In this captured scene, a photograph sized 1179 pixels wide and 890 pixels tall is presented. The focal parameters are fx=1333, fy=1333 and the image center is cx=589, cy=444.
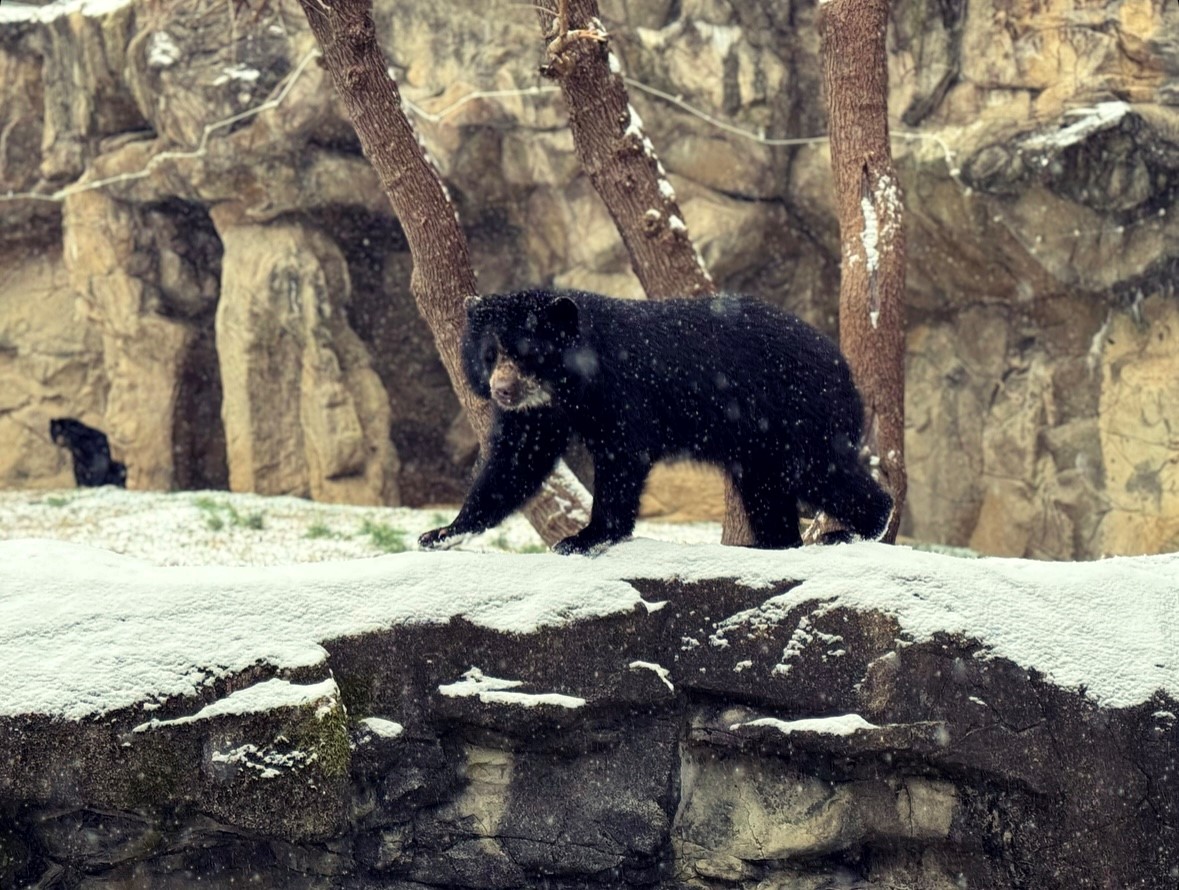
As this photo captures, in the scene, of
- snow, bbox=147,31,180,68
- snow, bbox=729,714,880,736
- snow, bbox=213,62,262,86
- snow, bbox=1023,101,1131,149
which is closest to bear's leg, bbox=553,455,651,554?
snow, bbox=729,714,880,736

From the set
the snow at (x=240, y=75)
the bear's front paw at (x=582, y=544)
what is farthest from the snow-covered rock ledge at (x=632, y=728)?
the snow at (x=240, y=75)

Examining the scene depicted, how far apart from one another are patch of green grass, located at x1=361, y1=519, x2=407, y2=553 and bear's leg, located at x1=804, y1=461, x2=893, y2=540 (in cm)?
375

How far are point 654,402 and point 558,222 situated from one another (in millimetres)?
6172

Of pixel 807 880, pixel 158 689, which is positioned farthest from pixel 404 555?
pixel 807 880

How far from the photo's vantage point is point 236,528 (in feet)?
28.4

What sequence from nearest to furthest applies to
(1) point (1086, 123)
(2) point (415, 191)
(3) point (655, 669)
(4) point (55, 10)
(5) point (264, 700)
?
(5) point (264, 700) → (3) point (655, 669) → (2) point (415, 191) → (1) point (1086, 123) → (4) point (55, 10)

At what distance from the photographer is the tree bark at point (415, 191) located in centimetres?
566

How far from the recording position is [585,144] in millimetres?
5961

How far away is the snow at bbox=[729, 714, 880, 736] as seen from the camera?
12.2ft

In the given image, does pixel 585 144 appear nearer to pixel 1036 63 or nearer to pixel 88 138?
pixel 1036 63

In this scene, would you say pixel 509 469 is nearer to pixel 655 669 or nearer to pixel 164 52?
pixel 655 669

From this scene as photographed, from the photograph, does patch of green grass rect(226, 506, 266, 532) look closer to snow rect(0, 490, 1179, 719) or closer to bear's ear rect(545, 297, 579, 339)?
snow rect(0, 490, 1179, 719)

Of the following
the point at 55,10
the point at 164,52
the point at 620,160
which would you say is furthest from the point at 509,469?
the point at 55,10

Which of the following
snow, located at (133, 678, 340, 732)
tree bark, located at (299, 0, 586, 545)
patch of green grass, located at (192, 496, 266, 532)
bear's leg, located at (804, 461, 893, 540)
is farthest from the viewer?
patch of green grass, located at (192, 496, 266, 532)
